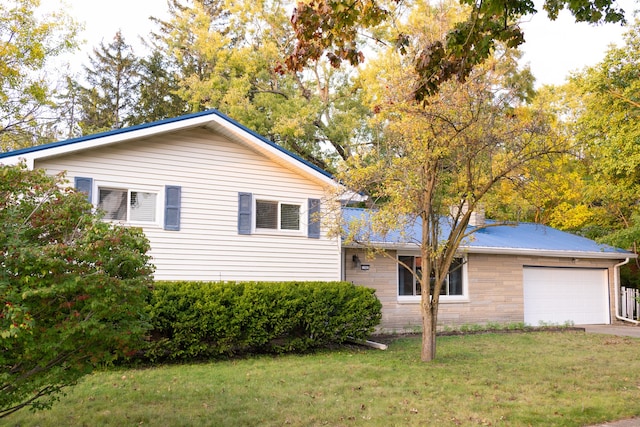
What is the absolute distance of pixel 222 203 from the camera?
12484 mm

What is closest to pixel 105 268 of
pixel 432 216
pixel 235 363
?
pixel 235 363

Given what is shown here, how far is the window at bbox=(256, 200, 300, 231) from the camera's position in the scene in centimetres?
1299

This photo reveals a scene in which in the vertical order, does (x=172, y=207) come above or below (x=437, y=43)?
below

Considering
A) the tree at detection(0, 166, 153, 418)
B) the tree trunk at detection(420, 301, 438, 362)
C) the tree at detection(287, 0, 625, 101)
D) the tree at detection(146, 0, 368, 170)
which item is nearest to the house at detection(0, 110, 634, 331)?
the tree trunk at detection(420, 301, 438, 362)

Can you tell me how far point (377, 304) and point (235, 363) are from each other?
3.72m

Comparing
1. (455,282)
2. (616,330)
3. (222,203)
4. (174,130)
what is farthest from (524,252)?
(174,130)

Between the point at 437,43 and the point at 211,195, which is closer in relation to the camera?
the point at 437,43

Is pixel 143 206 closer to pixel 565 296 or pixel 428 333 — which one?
pixel 428 333

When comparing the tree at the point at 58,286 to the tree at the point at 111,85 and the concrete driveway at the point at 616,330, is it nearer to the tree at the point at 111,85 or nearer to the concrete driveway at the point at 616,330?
the concrete driveway at the point at 616,330

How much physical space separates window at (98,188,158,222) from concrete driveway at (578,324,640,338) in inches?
525

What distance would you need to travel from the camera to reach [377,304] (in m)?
12.5

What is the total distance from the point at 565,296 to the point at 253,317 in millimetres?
12849

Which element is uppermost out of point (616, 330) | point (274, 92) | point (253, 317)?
point (274, 92)

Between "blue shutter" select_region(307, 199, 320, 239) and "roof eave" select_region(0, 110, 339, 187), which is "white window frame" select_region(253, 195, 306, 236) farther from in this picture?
"roof eave" select_region(0, 110, 339, 187)
